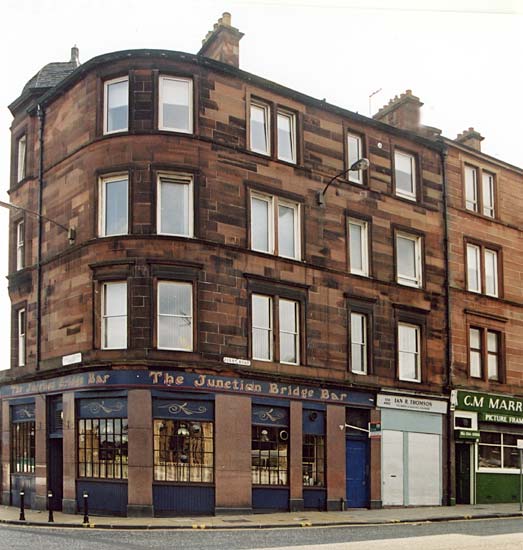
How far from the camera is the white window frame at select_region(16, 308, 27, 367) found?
30641 millimetres

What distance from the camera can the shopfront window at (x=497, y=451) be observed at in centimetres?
3466

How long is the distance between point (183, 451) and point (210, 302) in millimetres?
4409

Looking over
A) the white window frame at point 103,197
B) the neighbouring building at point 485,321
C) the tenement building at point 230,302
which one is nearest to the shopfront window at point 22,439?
the tenement building at point 230,302

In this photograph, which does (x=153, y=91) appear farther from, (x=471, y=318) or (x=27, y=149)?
(x=471, y=318)

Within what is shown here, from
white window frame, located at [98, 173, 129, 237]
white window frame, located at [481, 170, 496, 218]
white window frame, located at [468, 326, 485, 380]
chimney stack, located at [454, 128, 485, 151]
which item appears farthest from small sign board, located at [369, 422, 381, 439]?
chimney stack, located at [454, 128, 485, 151]

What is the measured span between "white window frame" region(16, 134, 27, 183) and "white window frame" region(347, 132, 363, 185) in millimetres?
11531

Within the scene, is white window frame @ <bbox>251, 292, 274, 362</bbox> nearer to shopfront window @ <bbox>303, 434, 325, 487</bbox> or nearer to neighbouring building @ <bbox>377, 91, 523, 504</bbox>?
shopfront window @ <bbox>303, 434, 325, 487</bbox>

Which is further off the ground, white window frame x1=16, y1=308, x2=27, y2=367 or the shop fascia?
white window frame x1=16, y1=308, x2=27, y2=367

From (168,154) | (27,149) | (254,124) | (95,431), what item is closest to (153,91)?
(168,154)

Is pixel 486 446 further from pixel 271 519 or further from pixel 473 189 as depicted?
pixel 271 519

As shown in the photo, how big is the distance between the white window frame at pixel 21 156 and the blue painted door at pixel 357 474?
14920mm

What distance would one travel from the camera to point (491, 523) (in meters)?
25.4

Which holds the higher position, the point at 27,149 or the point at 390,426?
the point at 27,149

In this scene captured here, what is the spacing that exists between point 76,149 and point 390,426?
14189mm
